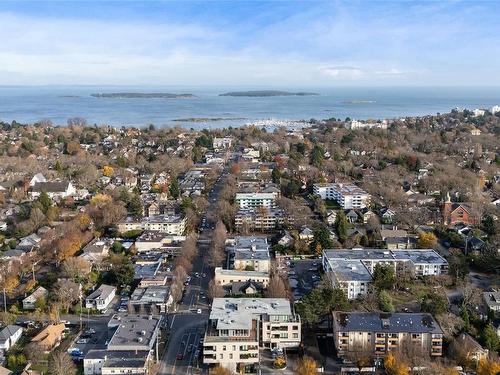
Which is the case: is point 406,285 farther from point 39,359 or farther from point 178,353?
point 39,359

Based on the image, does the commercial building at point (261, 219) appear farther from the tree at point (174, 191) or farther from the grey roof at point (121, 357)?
the grey roof at point (121, 357)

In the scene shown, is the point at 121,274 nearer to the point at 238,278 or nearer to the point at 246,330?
the point at 238,278

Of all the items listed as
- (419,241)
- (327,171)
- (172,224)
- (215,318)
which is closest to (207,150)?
(327,171)

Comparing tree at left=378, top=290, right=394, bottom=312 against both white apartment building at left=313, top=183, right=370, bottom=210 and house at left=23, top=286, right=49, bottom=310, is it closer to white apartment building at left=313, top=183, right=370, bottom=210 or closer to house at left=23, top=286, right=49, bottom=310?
house at left=23, top=286, right=49, bottom=310

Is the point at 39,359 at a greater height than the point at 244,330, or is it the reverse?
the point at 244,330

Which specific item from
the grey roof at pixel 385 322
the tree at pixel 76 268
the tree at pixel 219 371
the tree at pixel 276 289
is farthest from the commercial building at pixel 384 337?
the tree at pixel 76 268

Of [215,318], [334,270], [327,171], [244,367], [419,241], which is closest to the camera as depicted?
[244,367]

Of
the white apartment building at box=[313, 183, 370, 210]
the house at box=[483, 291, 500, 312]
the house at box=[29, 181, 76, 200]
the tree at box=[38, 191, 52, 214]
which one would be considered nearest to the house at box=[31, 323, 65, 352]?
the tree at box=[38, 191, 52, 214]
